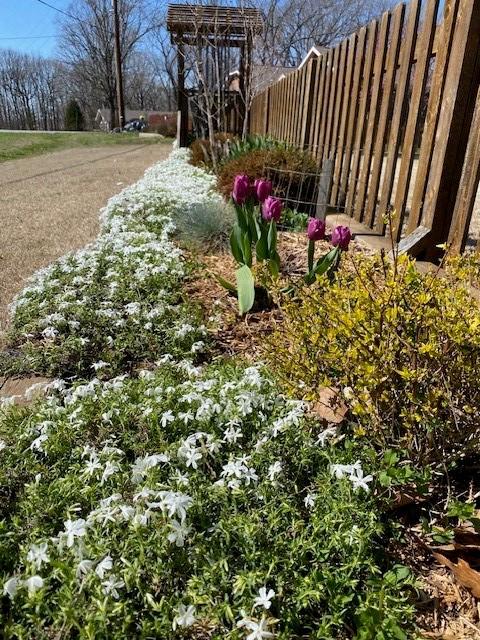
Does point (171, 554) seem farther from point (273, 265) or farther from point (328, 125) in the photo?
point (328, 125)

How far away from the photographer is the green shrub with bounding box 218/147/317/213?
20.0 ft

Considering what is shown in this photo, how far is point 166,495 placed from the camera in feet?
4.87

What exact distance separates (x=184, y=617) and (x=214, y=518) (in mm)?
372

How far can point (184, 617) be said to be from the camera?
4.28ft

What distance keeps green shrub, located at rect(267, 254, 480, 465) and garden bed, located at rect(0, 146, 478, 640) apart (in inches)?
3.1

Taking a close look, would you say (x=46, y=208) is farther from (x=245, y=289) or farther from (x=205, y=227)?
(x=245, y=289)

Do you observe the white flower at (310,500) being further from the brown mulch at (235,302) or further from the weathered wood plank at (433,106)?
the weathered wood plank at (433,106)

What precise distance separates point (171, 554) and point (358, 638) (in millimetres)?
551

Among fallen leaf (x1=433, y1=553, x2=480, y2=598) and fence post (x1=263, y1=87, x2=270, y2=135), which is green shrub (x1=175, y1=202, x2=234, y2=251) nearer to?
fallen leaf (x1=433, y1=553, x2=480, y2=598)

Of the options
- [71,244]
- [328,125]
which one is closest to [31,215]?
[71,244]

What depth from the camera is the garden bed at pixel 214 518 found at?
138 centimetres

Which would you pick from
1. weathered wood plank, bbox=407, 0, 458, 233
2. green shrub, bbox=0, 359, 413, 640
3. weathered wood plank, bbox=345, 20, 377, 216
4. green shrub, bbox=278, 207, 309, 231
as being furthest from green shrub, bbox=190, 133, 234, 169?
green shrub, bbox=0, 359, 413, 640

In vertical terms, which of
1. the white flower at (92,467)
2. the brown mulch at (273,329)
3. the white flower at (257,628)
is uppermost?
the white flower at (92,467)

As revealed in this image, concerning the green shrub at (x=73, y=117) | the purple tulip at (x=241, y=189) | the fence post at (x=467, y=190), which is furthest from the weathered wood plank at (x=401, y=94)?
the green shrub at (x=73, y=117)
